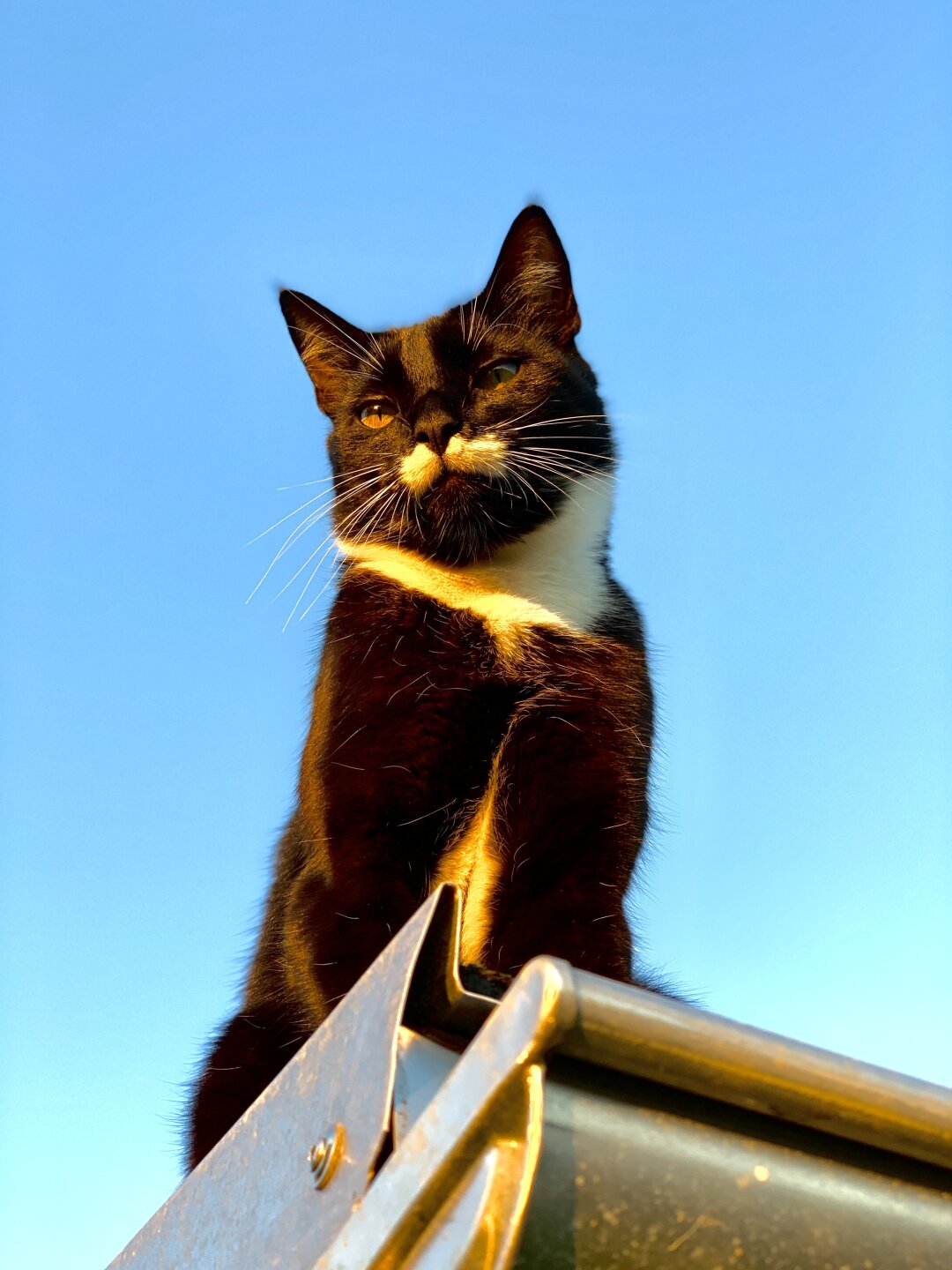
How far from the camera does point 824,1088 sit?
0.67 metres

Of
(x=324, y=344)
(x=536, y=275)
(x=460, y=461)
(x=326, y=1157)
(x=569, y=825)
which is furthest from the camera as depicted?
(x=324, y=344)

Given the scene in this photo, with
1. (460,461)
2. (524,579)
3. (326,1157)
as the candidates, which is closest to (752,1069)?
(326,1157)

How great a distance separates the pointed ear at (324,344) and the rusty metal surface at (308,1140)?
Answer: 2322 mm

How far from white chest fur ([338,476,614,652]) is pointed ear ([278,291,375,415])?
1.51 ft

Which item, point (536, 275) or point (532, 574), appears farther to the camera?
point (536, 275)

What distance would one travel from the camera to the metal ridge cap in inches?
25.2

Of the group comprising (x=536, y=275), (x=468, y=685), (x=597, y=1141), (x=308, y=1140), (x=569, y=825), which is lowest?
(x=569, y=825)

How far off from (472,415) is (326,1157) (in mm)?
2058

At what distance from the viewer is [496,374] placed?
111 inches

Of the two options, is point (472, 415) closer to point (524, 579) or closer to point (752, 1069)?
point (524, 579)

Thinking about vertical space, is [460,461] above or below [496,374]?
below

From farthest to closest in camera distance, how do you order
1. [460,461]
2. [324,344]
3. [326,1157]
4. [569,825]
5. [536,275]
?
[324,344]
[536,275]
[460,461]
[569,825]
[326,1157]

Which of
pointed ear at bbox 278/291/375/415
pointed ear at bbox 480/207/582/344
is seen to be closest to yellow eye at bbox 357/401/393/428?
pointed ear at bbox 278/291/375/415

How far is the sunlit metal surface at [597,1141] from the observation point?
63 centimetres
